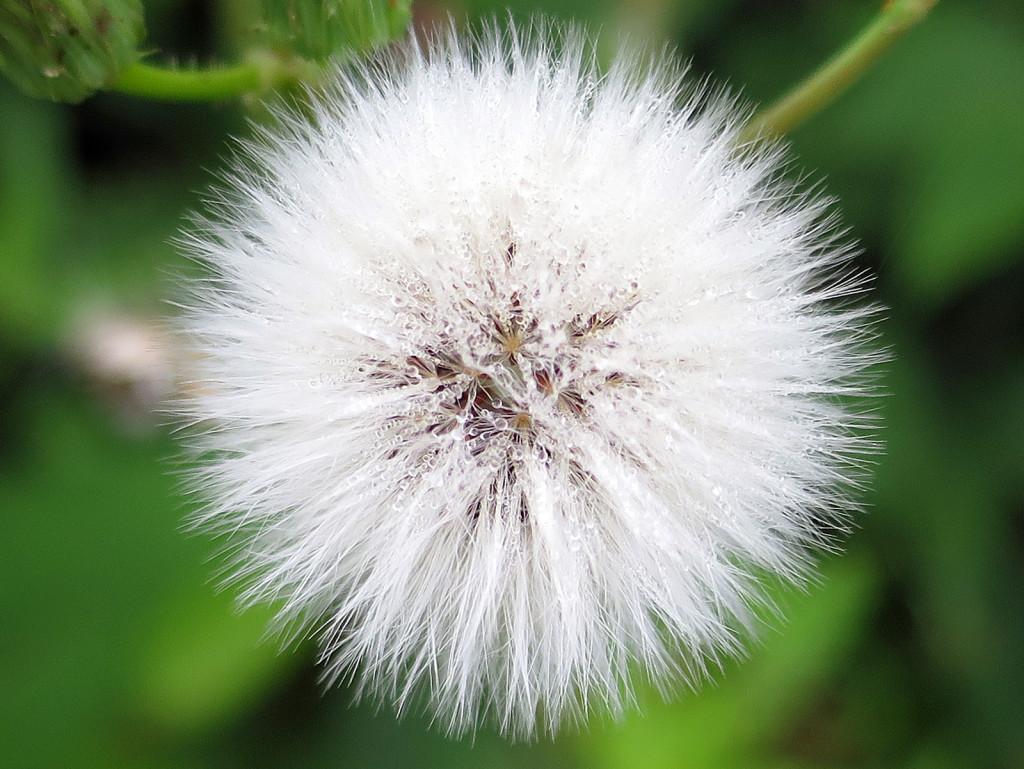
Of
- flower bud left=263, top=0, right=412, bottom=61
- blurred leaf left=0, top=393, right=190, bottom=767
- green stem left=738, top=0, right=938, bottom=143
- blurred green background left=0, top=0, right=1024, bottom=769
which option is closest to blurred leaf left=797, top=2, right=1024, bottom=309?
blurred green background left=0, top=0, right=1024, bottom=769

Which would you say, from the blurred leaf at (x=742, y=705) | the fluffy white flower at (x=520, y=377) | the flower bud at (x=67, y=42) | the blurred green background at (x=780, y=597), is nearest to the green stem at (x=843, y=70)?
the fluffy white flower at (x=520, y=377)

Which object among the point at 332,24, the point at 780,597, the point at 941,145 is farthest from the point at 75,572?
the point at 941,145

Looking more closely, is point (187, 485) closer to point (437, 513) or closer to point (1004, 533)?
point (437, 513)

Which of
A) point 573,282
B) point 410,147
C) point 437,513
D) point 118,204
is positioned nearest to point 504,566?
point 437,513

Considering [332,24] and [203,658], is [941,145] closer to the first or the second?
[332,24]

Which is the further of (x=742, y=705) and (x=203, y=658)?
(x=742, y=705)

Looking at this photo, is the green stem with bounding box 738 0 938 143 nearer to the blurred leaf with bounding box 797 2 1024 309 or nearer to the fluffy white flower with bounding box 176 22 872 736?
the fluffy white flower with bounding box 176 22 872 736

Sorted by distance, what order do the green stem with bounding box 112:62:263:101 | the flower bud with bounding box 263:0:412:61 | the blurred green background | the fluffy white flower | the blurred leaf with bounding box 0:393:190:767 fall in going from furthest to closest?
the blurred green background
the blurred leaf with bounding box 0:393:190:767
the green stem with bounding box 112:62:263:101
the flower bud with bounding box 263:0:412:61
the fluffy white flower
